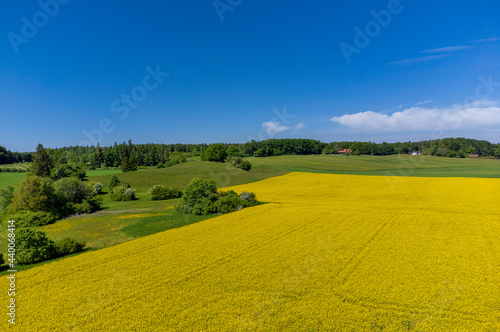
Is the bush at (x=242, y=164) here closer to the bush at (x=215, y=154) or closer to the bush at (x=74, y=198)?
the bush at (x=215, y=154)

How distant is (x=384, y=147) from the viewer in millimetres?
163500

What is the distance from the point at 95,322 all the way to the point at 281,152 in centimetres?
15786

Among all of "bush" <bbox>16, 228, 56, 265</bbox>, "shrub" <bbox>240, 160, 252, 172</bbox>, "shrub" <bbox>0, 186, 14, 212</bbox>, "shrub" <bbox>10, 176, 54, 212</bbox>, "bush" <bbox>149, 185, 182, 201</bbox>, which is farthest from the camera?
"shrub" <bbox>240, 160, 252, 172</bbox>

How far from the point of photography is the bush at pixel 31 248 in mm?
15711

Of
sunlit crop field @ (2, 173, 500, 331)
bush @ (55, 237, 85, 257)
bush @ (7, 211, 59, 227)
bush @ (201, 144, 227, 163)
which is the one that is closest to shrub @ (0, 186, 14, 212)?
bush @ (7, 211, 59, 227)

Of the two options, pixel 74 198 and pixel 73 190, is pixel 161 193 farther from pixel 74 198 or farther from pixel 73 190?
pixel 73 190

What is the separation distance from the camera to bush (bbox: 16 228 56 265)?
51.5 feet

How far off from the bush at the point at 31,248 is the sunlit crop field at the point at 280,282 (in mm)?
1428

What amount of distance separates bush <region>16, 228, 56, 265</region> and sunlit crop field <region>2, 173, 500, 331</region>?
143 cm

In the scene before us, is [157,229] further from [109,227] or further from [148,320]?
[148,320]

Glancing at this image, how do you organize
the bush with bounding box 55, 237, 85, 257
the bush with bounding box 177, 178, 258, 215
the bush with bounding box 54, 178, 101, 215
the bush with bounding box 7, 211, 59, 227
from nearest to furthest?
the bush with bounding box 55, 237, 85, 257, the bush with bounding box 7, 211, 59, 227, the bush with bounding box 177, 178, 258, 215, the bush with bounding box 54, 178, 101, 215

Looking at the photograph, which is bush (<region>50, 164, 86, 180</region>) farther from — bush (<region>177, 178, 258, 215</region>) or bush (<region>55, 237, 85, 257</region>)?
bush (<region>55, 237, 85, 257</region>)

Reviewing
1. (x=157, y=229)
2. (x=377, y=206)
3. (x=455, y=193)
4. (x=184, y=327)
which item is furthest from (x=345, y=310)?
(x=455, y=193)

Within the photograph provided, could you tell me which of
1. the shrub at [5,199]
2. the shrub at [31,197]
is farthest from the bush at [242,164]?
the shrub at [5,199]
